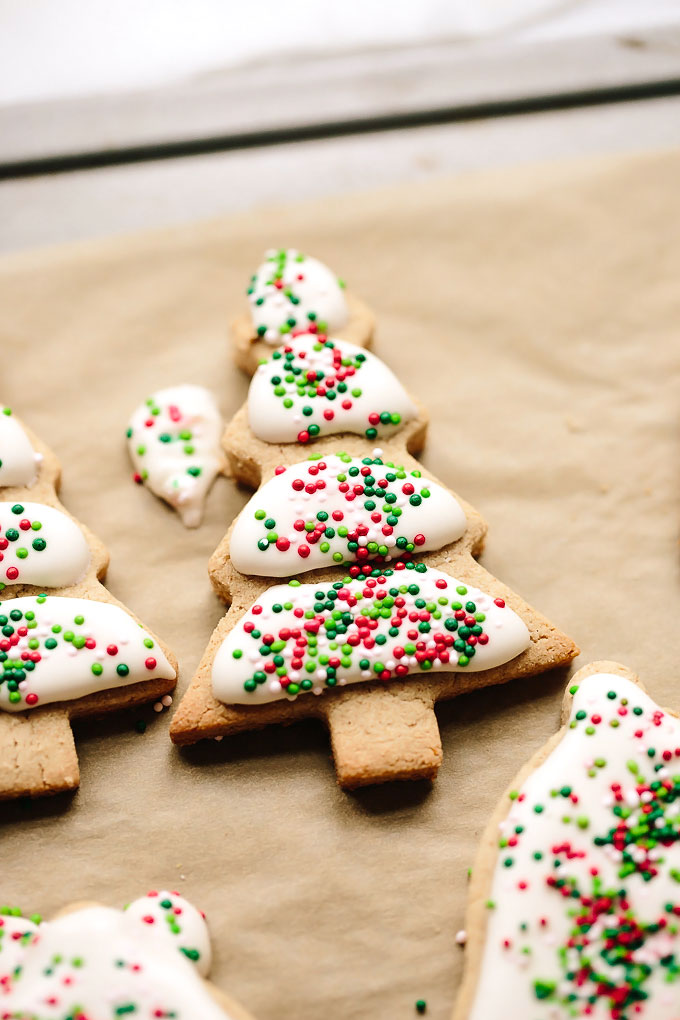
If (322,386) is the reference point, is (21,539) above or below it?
below

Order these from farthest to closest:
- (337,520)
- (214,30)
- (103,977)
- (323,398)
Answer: (214,30), (323,398), (337,520), (103,977)

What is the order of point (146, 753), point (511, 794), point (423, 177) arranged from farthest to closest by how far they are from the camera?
point (423, 177) < point (146, 753) < point (511, 794)

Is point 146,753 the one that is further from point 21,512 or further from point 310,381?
point 310,381

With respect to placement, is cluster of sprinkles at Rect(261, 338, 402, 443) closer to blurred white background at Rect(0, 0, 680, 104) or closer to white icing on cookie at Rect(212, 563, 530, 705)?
white icing on cookie at Rect(212, 563, 530, 705)

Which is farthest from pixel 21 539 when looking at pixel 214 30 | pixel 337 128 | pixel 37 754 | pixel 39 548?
pixel 214 30

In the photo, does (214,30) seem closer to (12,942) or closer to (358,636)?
(358,636)

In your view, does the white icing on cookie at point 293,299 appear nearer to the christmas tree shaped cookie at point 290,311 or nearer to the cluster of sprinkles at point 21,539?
the christmas tree shaped cookie at point 290,311

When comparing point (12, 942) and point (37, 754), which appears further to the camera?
point (37, 754)

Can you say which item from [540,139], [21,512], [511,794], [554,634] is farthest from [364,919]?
[540,139]
